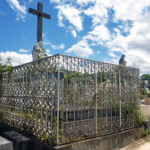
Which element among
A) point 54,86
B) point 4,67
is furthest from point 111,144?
point 4,67

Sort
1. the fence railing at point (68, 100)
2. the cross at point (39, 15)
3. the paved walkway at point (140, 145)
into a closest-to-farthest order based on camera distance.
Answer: the fence railing at point (68, 100) → the paved walkway at point (140, 145) → the cross at point (39, 15)

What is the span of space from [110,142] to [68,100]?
2.00m

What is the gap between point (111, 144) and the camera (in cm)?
513

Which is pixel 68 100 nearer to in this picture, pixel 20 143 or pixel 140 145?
pixel 20 143

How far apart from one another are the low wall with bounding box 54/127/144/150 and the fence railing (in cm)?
17

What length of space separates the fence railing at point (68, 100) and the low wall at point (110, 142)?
17 centimetres

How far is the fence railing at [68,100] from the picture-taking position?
4203 millimetres

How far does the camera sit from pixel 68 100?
4.35 meters

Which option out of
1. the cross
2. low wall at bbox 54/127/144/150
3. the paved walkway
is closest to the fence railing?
low wall at bbox 54/127/144/150

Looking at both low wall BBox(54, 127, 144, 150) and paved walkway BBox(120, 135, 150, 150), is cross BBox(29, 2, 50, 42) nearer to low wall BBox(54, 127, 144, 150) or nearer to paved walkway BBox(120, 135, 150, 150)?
low wall BBox(54, 127, 144, 150)

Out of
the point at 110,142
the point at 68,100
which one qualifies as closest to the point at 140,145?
the point at 110,142

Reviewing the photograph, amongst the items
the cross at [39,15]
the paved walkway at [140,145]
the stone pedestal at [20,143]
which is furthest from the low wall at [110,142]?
the cross at [39,15]

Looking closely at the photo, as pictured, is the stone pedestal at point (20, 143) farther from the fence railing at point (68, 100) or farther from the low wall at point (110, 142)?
the low wall at point (110, 142)

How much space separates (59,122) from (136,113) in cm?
373
